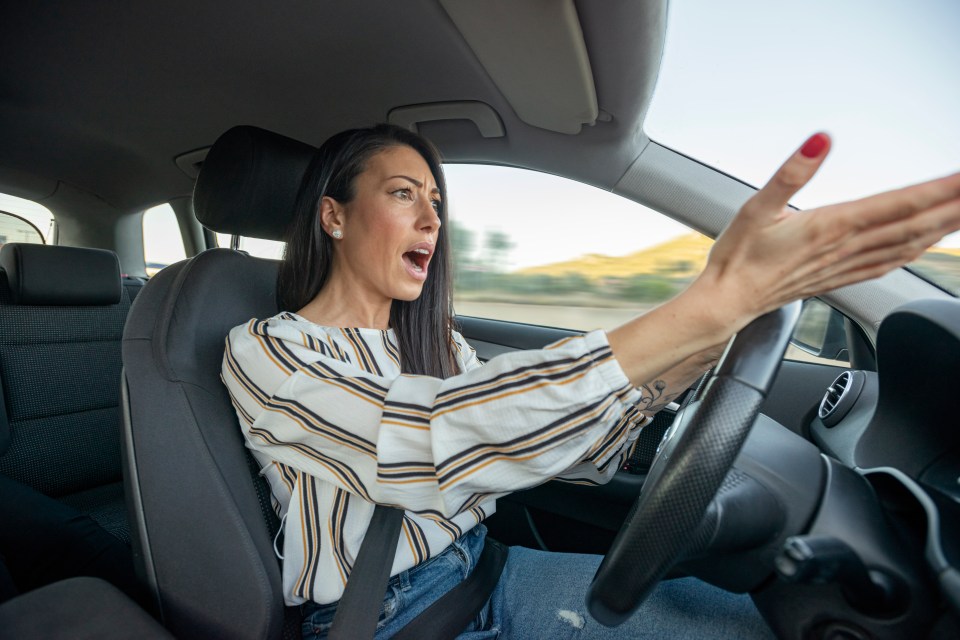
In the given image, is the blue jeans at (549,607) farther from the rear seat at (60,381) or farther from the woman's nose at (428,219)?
the rear seat at (60,381)

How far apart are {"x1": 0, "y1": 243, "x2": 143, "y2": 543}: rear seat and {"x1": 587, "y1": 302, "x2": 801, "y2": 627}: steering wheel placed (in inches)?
62.1

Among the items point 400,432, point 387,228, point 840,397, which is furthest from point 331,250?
point 840,397

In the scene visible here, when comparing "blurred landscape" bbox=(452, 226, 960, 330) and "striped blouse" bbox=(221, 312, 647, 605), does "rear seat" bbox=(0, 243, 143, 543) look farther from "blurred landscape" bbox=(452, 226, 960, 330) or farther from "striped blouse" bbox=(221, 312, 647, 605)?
"blurred landscape" bbox=(452, 226, 960, 330)

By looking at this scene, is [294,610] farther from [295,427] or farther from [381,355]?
[381,355]

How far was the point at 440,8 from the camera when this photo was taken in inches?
47.3

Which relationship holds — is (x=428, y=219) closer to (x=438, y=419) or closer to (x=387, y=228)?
(x=387, y=228)

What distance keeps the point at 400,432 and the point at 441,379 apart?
0.60ft

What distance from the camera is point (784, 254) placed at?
1.79 ft

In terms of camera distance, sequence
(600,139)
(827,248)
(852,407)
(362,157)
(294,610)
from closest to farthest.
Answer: (827,248) < (294,610) < (852,407) < (362,157) < (600,139)

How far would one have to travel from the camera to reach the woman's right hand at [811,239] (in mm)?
486

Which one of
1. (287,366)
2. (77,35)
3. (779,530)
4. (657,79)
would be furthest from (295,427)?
(77,35)

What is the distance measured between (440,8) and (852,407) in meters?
1.26

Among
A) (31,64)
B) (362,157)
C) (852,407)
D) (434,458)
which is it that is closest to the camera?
(434,458)

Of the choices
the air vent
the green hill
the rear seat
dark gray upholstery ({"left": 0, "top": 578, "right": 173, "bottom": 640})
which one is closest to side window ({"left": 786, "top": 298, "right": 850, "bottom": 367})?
the air vent
